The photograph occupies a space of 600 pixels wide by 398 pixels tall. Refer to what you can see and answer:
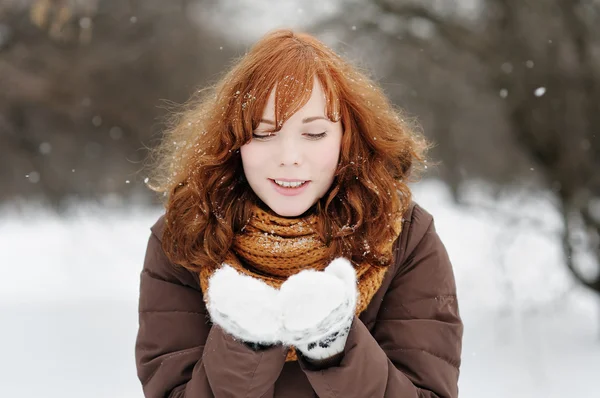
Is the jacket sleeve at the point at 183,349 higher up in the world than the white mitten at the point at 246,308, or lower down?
lower down

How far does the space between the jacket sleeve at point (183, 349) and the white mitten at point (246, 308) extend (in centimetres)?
6

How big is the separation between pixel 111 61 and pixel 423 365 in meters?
7.20

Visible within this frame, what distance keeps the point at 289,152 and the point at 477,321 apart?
4.42 m

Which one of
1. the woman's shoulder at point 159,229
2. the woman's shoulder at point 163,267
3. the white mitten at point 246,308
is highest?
the white mitten at point 246,308

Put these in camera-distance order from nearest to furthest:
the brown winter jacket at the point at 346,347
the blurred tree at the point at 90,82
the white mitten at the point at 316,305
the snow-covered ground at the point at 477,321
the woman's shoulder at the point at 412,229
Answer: the white mitten at the point at 316,305
the brown winter jacket at the point at 346,347
the woman's shoulder at the point at 412,229
the snow-covered ground at the point at 477,321
the blurred tree at the point at 90,82

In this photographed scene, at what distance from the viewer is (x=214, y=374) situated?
141cm

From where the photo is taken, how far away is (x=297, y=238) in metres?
1.53

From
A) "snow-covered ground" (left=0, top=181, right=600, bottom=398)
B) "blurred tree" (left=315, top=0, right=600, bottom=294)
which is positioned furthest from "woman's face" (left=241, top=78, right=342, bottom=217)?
"blurred tree" (left=315, top=0, right=600, bottom=294)

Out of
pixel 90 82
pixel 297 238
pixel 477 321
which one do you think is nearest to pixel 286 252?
pixel 297 238

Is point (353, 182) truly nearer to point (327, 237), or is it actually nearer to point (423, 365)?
point (327, 237)

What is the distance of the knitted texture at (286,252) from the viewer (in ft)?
5.01

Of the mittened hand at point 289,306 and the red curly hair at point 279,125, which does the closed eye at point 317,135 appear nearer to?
the red curly hair at point 279,125

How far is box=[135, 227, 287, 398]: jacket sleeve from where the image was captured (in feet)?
4.51

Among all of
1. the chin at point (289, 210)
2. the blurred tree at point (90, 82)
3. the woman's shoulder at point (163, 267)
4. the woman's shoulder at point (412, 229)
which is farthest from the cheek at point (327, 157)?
the blurred tree at point (90, 82)
